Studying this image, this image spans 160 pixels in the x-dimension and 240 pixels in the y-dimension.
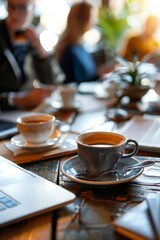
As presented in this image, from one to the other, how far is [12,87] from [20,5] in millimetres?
526

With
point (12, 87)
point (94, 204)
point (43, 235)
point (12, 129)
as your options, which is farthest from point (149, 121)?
point (12, 87)

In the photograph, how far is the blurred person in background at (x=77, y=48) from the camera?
2.82 m

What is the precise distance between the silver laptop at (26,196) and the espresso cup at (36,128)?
0.66 feet

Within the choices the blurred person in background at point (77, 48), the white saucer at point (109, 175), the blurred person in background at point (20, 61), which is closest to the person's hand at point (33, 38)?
the blurred person in background at point (20, 61)

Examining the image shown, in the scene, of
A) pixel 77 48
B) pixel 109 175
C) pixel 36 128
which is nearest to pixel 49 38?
pixel 77 48

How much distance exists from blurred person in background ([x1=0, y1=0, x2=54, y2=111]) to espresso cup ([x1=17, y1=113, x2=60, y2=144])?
564 millimetres

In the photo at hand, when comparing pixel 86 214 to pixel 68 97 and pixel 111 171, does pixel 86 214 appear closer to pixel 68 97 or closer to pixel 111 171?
pixel 111 171

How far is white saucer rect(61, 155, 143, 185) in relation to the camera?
809 mm

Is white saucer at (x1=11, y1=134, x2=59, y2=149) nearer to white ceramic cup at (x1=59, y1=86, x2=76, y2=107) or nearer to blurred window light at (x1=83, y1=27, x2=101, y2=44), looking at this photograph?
white ceramic cup at (x1=59, y1=86, x2=76, y2=107)

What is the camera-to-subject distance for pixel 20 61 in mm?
2312

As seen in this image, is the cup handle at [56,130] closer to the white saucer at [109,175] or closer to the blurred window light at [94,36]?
the white saucer at [109,175]

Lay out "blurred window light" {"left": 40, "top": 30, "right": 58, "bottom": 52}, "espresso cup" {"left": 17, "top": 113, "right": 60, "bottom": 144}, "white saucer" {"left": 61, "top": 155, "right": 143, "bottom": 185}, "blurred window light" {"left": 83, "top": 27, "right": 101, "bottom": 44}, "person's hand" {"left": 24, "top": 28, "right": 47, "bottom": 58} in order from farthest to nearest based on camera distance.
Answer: "blurred window light" {"left": 83, "top": 27, "right": 101, "bottom": 44} → "blurred window light" {"left": 40, "top": 30, "right": 58, "bottom": 52} → "person's hand" {"left": 24, "top": 28, "right": 47, "bottom": 58} → "espresso cup" {"left": 17, "top": 113, "right": 60, "bottom": 144} → "white saucer" {"left": 61, "top": 155, "right": 143, "bottom": 185}

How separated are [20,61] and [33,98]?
690 mm

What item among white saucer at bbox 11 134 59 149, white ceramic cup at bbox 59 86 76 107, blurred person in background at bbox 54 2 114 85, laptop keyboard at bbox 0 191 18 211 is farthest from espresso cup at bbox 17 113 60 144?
blurred person in background at bbox 54 2 114 85
